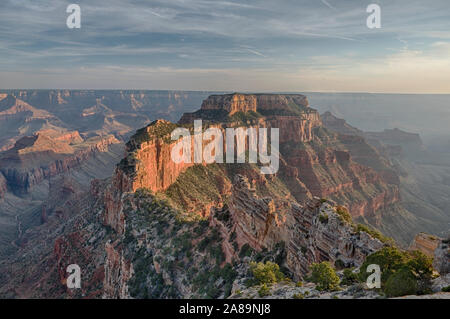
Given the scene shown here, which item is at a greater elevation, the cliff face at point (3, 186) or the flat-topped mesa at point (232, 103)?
the flat-topped mesa at point (232, 103)

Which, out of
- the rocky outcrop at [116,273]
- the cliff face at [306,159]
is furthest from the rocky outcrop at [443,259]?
the cliff face at [306,159]

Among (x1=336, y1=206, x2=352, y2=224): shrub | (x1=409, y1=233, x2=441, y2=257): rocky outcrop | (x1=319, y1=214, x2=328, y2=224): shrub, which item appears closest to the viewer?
(x1=409, y1=233, x2=441, y2=257): rocky outcrop

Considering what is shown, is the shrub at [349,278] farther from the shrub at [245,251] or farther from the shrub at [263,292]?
the shrub at [245,251]

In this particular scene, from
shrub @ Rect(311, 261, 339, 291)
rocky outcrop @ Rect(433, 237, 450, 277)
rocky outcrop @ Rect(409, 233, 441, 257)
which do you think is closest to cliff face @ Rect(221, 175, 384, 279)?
rocky outcrop @ Rect(433, 237, 450, 277)

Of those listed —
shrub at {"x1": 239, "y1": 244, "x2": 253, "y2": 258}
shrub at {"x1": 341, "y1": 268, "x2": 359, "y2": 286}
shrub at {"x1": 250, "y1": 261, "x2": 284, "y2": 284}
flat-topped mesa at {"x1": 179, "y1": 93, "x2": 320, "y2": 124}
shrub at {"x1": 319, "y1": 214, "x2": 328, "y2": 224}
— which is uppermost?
flat-topped mesa at {"x1": 179, "y1": 93, "x2": 320, "y2": 124}

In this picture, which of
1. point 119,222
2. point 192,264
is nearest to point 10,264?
point 119,222

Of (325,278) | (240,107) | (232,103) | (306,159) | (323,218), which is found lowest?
(325,278)

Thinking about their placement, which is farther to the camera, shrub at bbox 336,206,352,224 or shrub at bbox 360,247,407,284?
shrub at bbox 336,206,352,224

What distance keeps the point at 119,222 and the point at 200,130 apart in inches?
1965

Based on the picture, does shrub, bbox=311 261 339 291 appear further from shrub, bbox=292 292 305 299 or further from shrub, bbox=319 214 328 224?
shrub, bbox=319 214 328 224

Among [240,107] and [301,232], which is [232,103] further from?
[301,232]

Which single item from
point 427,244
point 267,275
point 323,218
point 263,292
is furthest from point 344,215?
point 263,292
